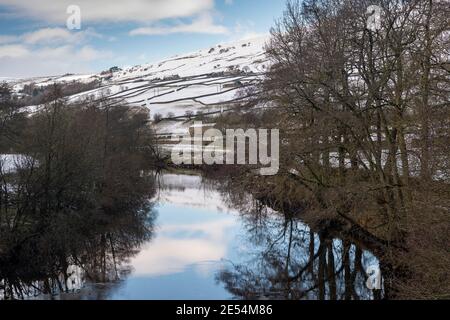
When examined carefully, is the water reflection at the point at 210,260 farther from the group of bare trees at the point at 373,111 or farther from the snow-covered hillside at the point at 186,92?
the snow-covered hillside at the point at 186,92

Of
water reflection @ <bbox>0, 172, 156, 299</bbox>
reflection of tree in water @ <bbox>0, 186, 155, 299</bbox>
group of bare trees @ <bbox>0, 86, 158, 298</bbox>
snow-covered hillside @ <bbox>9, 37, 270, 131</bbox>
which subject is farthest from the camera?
snow-covered hillside @ <bbox>9, 37, 270, 131</bbox>

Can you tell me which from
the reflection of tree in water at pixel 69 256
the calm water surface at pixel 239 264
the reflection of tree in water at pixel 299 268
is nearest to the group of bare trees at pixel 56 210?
the reflection of tree in water at pixel 69 256

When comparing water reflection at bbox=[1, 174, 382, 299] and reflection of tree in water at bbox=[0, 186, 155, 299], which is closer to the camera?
water reflection at bbox=[1, 174, 382, 299]

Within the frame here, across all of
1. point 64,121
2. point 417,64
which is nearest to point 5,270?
point 64,121

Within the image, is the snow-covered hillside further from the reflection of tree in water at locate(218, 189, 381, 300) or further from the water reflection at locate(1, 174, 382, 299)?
the reflection of tree in water at locate(218, 189, 381, 300)

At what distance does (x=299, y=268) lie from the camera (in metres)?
14.7

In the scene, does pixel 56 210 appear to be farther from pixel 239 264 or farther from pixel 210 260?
pixel 239 264

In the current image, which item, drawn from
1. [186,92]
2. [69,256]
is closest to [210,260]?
[69,256]

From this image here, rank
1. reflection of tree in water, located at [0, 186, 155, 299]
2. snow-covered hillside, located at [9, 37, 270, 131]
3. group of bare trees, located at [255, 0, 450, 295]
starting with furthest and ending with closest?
snow-covered hillside, located at [9, 37, 270, 131] < reflection of tree in water, located at [0, 186, 155, 299] < group of bare trees, located at [255, 0, 450, 295]

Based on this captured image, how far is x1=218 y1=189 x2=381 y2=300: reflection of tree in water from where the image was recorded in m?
12.5

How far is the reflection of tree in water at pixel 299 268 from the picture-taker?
12.5 m

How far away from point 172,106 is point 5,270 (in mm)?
56210

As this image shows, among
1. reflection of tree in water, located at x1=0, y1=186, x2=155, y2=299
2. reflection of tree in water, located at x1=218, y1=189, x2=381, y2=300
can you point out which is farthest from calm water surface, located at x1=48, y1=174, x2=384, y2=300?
reflection of tree in water, located at x1=0, y1=186, x2=155, y2=299
